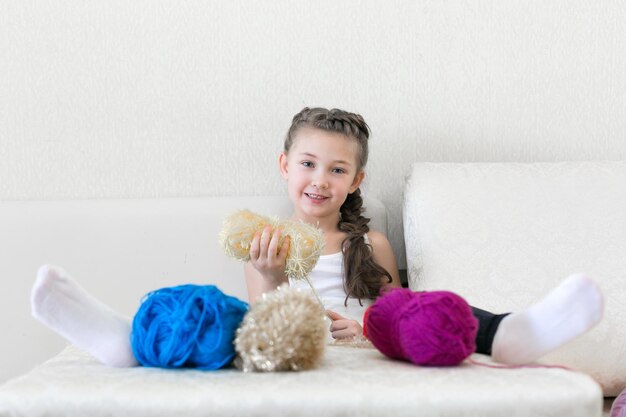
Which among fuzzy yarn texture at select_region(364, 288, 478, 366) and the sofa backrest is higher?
fuzzy yarn texture at select_region(364, 288, 478, 366)

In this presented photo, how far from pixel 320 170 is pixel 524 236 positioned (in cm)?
43

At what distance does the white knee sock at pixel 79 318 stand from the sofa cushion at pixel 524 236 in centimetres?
72

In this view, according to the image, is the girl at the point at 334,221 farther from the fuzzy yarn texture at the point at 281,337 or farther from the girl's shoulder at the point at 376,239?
the fuzzy yarn texture at the point at 281,337

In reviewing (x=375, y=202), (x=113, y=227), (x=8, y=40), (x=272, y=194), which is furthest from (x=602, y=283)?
(x=8, y=40)

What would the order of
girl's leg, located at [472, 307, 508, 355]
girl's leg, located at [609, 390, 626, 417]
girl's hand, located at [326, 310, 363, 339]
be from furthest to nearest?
girl's hand, located at [326, 310, 363, 339], girl's leg, located at [609, 390, 626, 417], girl's leg, located at [472, 307, 508, 355]

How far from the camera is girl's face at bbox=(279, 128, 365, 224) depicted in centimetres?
162

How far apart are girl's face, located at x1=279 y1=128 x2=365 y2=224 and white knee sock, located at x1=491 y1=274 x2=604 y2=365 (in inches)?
25.3

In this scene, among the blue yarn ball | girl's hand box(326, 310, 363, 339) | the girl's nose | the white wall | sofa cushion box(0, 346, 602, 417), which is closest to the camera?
sofa cushion box(0, 346, 602, 417)

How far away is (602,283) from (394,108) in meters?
0.62

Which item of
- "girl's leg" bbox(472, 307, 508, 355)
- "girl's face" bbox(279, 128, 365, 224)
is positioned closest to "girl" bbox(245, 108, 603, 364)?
"girl's face" bbox(279, 128, 365, 224)

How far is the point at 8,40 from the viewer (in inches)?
69.2

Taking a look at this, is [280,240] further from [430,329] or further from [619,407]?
[619,407]

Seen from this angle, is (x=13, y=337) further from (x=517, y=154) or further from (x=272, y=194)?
(x=517, y=154)

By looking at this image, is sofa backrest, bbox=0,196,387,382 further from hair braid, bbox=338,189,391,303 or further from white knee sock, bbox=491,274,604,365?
white knee sock, bbox=491,274,604,365
